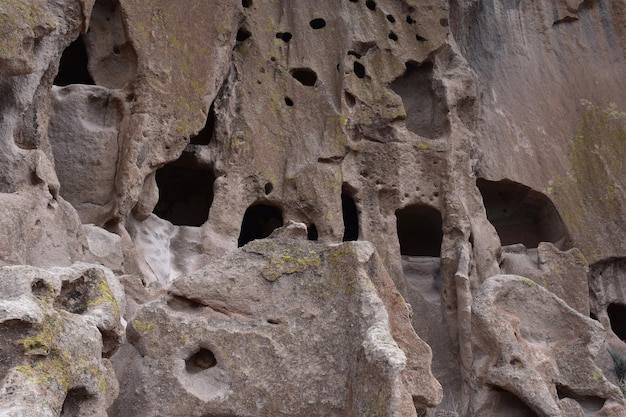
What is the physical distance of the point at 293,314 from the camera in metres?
4.70

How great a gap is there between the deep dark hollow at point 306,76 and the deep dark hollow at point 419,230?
89.7 inches

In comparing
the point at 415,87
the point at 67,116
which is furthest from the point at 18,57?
the point at 415,87

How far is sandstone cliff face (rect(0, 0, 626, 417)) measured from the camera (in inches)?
170

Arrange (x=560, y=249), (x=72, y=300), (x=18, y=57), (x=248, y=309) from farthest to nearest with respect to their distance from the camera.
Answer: (x=560, y=249), (x=18, y=57), (x=248, y=309), (x=72, y=300)

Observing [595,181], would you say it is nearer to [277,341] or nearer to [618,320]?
[618,320]

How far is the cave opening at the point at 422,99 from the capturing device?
12.3 m

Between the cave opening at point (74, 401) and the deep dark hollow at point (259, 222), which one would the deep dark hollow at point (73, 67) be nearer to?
the deep dark hollow at point (259, 222)

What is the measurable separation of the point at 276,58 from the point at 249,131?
1.38m

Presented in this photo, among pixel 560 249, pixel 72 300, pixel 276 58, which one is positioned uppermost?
pixel 276 58

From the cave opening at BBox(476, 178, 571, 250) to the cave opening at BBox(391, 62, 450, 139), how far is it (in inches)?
51.2

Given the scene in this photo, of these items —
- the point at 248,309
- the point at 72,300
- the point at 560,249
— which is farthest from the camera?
the point at 560,249

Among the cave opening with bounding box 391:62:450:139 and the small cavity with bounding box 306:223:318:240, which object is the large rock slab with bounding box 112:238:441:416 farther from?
the cave opening with bounding box 391:62:450:139

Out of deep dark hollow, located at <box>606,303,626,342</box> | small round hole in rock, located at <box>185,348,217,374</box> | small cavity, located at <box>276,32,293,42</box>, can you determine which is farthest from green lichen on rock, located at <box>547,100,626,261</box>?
small round hole in rock, located at <box>185,348,217,374</box>

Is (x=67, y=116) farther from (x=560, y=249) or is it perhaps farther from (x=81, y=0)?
(x=560, y=249)
